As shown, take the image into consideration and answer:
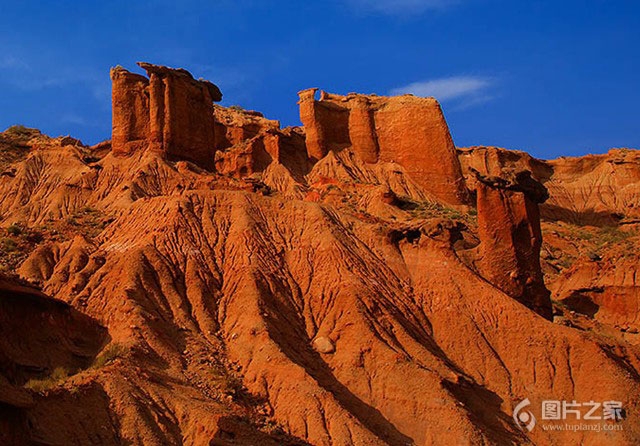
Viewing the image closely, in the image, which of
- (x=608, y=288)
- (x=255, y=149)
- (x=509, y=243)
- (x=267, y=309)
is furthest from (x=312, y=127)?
(x=267, y=309)

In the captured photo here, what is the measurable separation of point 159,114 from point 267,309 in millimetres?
21644

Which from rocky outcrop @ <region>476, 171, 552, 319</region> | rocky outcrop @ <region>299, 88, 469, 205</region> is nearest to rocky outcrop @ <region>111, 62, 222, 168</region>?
rocky outcrop @ <region>299, 88, 469, 205</region>

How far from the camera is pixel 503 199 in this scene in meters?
38.6

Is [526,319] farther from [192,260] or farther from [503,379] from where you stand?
[192,260]

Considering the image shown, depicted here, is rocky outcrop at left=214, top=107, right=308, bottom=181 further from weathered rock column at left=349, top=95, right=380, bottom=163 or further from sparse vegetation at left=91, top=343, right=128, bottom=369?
sparse vegetation at left=91, top=343, right=128, bottom=369

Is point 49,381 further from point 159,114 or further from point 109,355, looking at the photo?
point 159,114

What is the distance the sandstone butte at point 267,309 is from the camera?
27047mm

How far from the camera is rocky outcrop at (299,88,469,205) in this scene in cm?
6550

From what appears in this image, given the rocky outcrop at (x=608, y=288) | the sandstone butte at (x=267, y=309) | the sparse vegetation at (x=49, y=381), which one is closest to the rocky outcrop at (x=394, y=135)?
the sandstone butte at (x=267, y=309)

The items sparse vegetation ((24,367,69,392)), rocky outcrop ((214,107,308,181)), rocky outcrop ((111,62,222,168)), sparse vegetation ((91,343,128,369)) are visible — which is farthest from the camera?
rocky outcrop ((214,107,308,181))

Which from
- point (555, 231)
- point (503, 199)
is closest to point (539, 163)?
point (555, 231)

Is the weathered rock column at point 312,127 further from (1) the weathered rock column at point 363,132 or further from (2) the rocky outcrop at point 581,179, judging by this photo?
(2) the rocky outcrop at point 581,179

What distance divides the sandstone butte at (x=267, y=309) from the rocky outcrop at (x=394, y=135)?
12887mm

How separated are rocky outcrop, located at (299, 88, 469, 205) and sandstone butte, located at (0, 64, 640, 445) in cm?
1289
